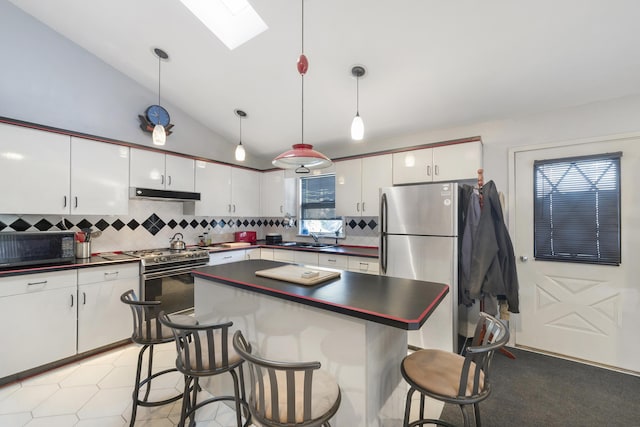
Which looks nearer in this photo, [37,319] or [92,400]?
[92,400]

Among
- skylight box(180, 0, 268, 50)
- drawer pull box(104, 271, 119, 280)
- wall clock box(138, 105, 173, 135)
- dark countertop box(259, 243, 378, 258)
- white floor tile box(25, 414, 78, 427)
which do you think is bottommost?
white floor tile box(25, 414, 78, 427)

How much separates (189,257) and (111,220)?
3.31 ft

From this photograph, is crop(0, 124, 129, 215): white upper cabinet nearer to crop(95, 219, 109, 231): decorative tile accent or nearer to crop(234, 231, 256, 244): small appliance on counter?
crop(95, 219, 109, 231): decorative tile accent

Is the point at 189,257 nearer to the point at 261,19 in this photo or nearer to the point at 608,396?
the point at 261,19

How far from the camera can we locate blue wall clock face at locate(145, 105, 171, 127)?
11.4ft

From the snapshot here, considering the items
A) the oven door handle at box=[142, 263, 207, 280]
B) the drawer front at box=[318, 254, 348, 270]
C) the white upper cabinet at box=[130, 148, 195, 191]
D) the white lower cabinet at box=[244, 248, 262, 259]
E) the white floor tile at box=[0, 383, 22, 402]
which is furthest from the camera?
the white lower cabinet at box=[244, 248, 262, 259]

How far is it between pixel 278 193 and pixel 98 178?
2327mm

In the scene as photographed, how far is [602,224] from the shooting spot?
245 cm

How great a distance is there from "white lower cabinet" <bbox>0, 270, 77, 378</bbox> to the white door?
14.3 ft

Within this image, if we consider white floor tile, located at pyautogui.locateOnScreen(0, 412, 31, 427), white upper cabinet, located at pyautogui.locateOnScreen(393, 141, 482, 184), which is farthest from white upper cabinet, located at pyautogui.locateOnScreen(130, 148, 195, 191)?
white upper cabinet, located at pyautogui.locateOnScreen(393, 141, 482, 184)

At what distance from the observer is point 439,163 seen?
3049 millimetres

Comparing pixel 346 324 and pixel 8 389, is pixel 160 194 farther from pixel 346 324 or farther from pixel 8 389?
pixel 346 324

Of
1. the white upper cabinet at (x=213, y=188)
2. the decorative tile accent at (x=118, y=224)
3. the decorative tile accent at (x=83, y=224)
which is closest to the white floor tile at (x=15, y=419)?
the decorative tile accent at (x=83, y=224)

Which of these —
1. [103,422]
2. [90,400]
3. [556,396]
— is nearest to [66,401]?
[90,400]
